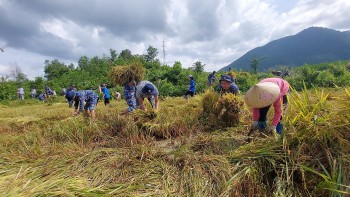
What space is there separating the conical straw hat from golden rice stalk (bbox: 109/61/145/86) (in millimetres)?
4029

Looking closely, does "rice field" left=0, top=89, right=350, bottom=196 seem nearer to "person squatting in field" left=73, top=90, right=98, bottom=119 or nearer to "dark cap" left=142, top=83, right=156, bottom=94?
"dark cap" left=142, top=83, right=156, bottom=94

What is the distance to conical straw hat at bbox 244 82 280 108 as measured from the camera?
2941 mm

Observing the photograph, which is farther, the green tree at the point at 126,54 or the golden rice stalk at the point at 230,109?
the green tree at the point at 126,54

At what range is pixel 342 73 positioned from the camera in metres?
18.4

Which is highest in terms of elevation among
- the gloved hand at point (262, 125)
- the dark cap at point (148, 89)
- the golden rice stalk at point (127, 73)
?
the golden rice stalk at point (127, 73)

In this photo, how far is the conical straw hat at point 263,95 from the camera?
294cm

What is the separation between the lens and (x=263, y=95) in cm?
294

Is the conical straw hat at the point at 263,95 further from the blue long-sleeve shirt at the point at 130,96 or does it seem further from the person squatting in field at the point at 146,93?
the blue long-sleeve shirt at the point at 130,96

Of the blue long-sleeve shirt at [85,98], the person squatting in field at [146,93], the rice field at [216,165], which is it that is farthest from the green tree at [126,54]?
the rice field at [216,165]

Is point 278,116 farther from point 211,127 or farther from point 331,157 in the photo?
point 211,127

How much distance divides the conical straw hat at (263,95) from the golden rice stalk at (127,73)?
403 centimetres

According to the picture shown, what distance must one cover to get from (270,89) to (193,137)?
4.83ft

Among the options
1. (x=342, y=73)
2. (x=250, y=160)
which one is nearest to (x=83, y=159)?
(x=250, y=160)

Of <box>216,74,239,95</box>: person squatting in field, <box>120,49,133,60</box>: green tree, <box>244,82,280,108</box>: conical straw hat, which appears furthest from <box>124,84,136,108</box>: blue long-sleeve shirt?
<box>120,49,133,60</box>: green tree
